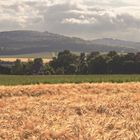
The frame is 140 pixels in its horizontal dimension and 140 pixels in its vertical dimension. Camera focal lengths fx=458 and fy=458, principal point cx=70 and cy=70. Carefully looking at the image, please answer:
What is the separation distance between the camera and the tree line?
302ft

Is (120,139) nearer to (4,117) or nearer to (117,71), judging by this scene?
(4,117)

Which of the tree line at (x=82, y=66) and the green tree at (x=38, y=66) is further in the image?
the green tree at (x=38, y=66)

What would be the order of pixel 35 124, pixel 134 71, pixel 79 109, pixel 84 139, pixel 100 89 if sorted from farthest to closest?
pixel 134 71, pixel 100 89, pixel 79 109, pixel 35 124, pixel 84 139

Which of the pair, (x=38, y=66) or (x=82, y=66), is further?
(x=38, y=66)

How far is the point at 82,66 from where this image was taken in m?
102

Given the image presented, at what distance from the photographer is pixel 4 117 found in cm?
1216

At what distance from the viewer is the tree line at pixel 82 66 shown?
9216cm

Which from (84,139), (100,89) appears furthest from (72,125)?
(100,89)

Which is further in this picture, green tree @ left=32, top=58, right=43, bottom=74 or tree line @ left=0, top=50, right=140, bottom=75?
green tree @ left=32, top=58, right=43, bottom=74

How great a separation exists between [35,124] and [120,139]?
235cm

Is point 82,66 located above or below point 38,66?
above

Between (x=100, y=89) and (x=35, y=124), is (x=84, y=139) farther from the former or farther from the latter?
(x=100, y=89)

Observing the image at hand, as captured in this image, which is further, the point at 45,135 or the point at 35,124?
the point at 35,124

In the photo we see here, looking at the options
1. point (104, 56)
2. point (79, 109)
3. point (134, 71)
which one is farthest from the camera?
point (104, 56)
